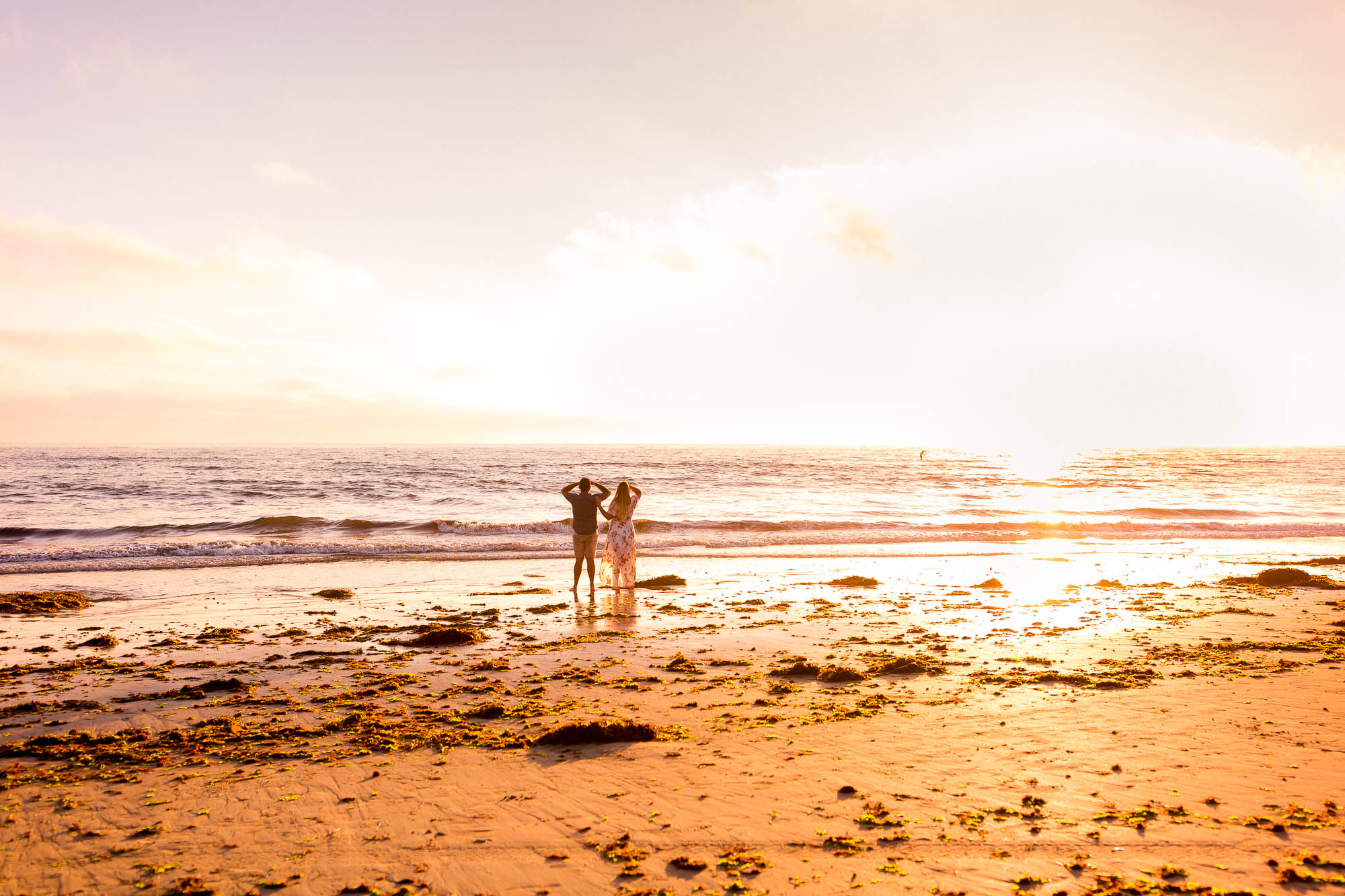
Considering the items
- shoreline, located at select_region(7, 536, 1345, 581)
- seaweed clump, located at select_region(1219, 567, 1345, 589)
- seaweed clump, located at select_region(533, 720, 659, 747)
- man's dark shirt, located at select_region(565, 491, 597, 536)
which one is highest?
man's dark shirt, located at select_region(565, 491, 597, 536)

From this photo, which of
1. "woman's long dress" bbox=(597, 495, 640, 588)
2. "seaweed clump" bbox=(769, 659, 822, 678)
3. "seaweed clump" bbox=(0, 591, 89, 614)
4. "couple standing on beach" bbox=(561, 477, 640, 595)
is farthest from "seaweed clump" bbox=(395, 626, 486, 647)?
"seaweed clump" bbox=(0, 591, 89, 614)

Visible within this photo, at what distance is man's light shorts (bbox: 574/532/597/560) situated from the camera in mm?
14305

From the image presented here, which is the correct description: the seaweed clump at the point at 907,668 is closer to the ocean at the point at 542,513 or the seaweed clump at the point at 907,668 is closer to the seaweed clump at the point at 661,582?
the seaweed clump at the point at 661,582

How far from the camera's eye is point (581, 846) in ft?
13.8

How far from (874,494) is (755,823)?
40.0m

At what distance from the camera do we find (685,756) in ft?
18.4

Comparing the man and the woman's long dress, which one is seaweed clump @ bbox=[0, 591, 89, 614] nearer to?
the man

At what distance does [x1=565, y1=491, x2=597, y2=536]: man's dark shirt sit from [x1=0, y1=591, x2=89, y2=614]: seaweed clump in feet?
29.5

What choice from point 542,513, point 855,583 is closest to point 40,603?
point 855,583

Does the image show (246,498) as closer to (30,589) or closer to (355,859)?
(30,589)

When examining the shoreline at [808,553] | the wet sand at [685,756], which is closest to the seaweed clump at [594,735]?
the wet sand at [685,756]

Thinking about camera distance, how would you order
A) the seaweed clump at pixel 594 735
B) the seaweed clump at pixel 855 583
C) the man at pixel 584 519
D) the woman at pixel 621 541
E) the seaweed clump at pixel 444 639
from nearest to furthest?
the seaweed clump at pixel 594 735
the seaweed clump at pixel 444 639
the man at pixel 584 519
the woman at pixel 621 541
the seaweed clump at pixel 855 583

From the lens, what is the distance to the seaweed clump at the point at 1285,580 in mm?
13930

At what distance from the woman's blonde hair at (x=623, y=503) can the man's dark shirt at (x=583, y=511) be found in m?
0.42
